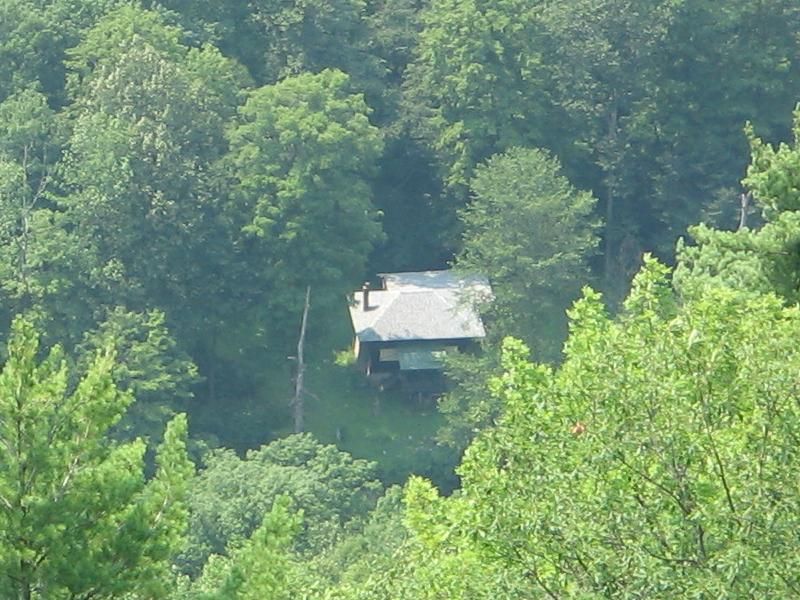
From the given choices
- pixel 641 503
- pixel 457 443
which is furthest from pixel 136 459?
pixel 457 443

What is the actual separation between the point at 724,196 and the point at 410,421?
896 cm

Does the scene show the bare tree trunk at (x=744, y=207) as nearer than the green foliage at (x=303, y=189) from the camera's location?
No

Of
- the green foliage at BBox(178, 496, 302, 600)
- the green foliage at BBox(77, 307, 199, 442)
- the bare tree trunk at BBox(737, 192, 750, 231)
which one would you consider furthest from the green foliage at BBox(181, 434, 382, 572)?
the green foliage at BBox(178, 496, 302, 600)

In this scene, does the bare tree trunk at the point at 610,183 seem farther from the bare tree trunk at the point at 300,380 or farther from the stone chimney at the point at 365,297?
the bare tree trunk at the point at 300,380

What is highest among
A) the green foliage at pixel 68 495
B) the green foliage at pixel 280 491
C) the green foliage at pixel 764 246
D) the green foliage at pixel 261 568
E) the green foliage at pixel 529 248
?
the green foliage at pixel 764 246

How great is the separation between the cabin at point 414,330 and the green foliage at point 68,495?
96.1 feet

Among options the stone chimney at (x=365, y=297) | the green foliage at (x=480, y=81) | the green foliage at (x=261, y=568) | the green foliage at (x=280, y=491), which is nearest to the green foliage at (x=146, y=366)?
the green foliage at (x=280, y=491)

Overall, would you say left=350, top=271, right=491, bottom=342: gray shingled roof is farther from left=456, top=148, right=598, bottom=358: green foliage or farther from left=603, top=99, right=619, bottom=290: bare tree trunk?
left=603, top=99, right=619, bottom=290: bare tree trunk

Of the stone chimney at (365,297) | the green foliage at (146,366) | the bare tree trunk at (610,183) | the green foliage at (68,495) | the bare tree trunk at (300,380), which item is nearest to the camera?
the green foliage at (68,495)

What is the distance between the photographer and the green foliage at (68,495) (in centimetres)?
1455

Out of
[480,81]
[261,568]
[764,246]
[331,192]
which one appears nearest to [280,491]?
[331,192]

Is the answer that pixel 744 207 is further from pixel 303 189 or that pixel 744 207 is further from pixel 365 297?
pixel 303 189

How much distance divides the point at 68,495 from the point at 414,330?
30.6 m

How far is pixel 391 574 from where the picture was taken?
1727cm
